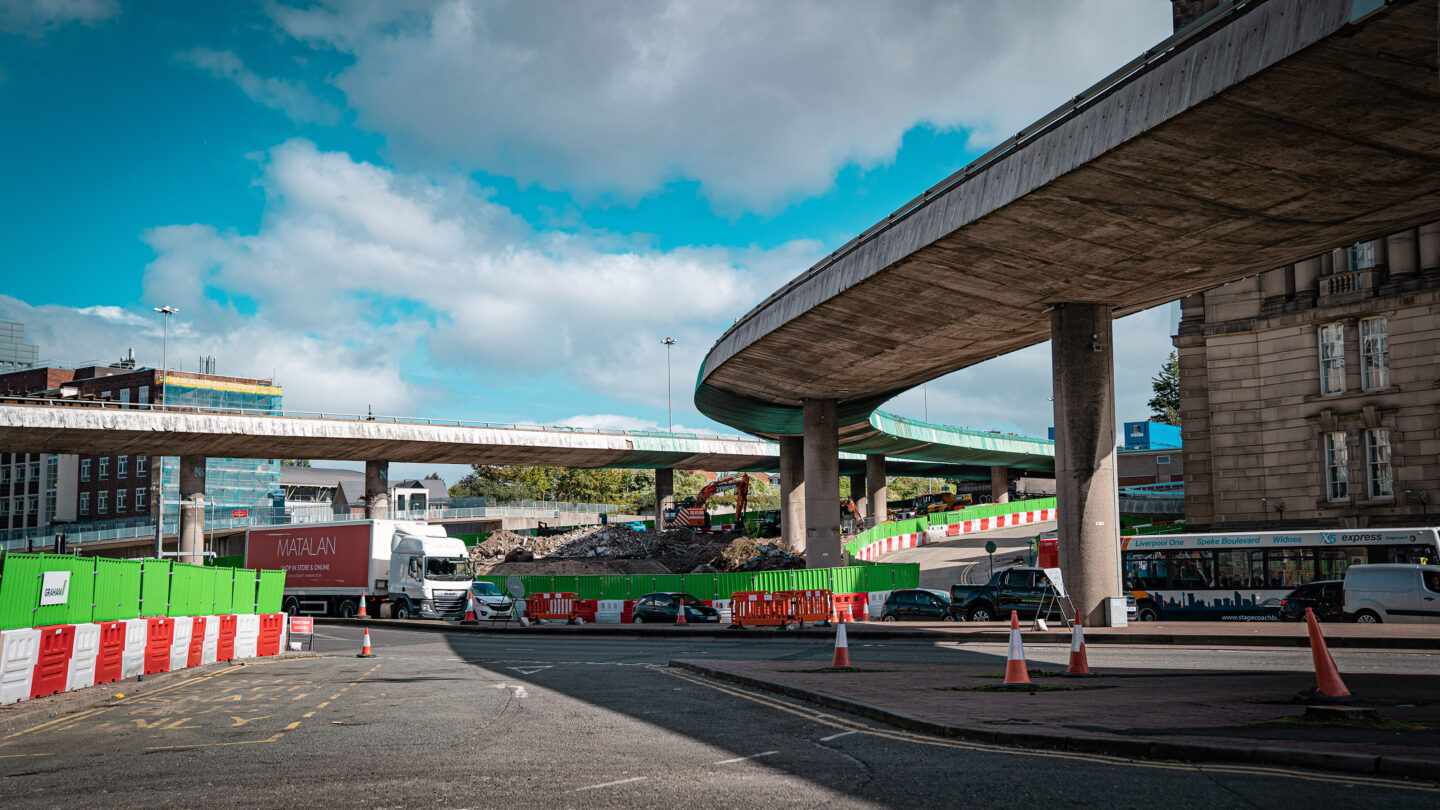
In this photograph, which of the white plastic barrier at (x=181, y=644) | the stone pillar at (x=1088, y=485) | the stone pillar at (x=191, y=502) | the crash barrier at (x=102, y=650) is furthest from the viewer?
the stone pillar at (x=191, y=502)

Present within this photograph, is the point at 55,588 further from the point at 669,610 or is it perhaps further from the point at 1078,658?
the point at 669,610

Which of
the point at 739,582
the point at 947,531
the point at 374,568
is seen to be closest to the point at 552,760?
the point at 739,582

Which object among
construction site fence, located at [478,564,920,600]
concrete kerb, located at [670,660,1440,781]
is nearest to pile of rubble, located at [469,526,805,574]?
construction site fence, located at [478,564,920,600]

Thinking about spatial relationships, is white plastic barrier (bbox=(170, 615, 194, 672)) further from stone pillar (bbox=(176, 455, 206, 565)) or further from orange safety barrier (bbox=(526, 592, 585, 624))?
stone pillar (bbox=(176, 455, 206, 565))

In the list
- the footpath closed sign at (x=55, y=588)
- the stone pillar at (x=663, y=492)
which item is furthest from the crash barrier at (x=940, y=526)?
the footpath closed sign at (x=55, y=588)

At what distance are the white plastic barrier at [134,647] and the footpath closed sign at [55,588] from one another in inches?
103

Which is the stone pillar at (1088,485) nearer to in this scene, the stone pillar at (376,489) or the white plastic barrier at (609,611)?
the white plastic barrier at (609,611)

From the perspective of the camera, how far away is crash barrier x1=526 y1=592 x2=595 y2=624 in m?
41.2

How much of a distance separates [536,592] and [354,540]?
8053mm

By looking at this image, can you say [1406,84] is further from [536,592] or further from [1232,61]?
[536,592]

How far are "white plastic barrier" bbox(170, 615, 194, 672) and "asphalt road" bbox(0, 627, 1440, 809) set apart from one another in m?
4.53

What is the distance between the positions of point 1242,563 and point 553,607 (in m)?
24.5

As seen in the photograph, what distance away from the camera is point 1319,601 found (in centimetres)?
2961

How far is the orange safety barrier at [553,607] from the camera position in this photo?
1622 inches
